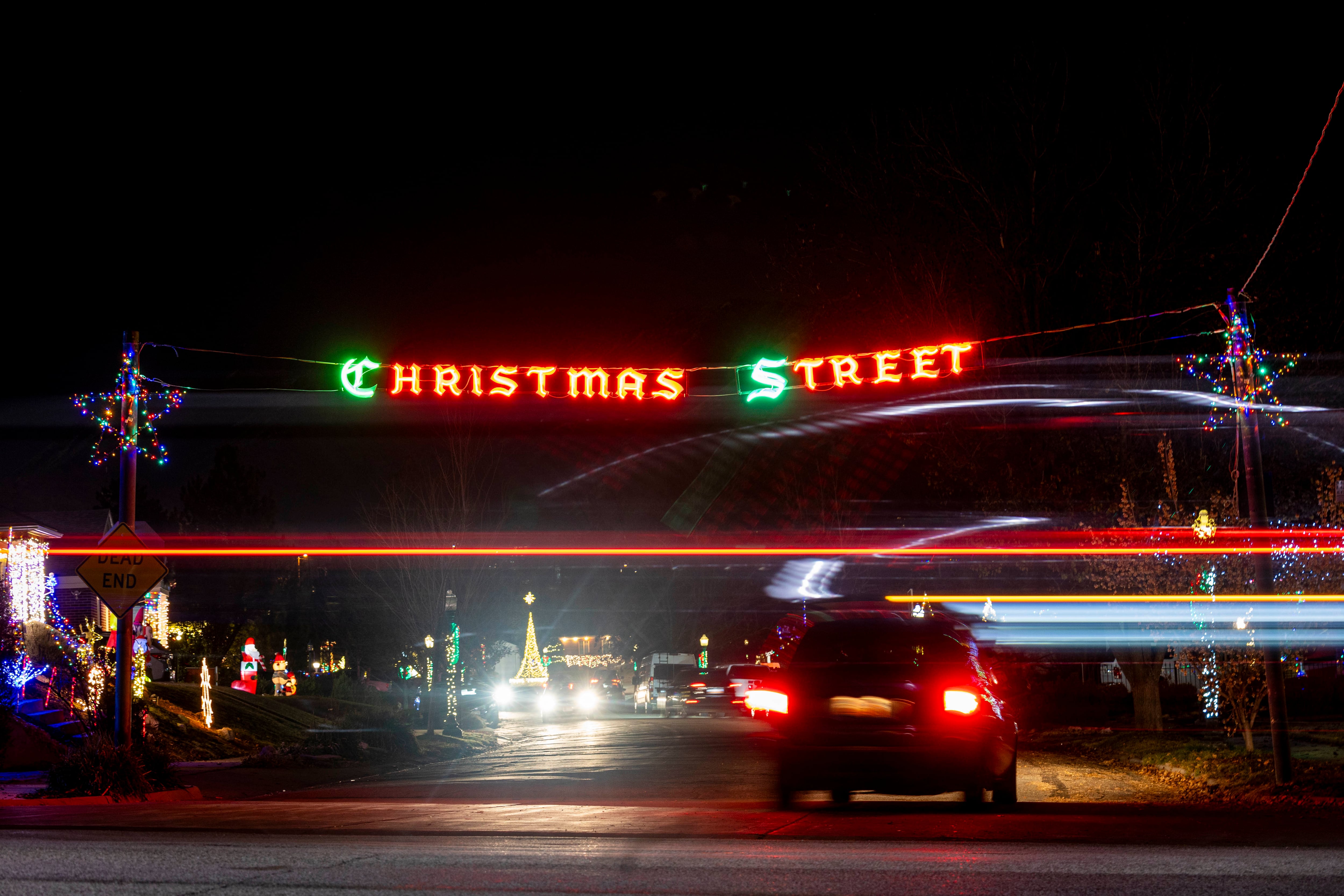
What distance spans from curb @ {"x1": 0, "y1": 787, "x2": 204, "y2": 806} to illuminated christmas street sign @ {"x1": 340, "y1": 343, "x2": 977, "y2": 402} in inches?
278

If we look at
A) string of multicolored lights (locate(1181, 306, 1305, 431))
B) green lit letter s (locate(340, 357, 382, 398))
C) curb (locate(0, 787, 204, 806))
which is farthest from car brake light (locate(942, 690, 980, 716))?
green lit letter s (locate(340, 357, 382, 398))

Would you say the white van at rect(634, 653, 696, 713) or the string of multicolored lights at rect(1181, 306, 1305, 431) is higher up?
the string of multicolored lights at rect(1181, 306, 1305, 431)

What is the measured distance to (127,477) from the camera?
17.3 meters

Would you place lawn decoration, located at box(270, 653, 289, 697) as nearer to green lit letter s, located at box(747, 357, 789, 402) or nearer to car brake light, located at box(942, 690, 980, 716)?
green lit letter s, located at box(747, 357, 789, 402)

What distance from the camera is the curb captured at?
13617 mm

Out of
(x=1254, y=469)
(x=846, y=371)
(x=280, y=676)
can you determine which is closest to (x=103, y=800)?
(x=846, y=371)

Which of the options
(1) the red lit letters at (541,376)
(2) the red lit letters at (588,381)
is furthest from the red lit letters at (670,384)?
(1) the red lit letters at (541,376)

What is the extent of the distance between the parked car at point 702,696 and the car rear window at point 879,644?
108 ft

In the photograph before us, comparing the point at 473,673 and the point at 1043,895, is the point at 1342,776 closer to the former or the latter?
the point at 1043,895

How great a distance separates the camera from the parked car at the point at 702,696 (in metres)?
44.0

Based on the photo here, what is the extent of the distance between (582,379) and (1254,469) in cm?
1020

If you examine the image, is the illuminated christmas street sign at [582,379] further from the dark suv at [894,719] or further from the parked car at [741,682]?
the parked car at [741,682]

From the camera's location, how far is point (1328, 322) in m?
23.5

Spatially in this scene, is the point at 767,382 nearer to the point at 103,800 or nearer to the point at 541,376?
the point at 541,376
